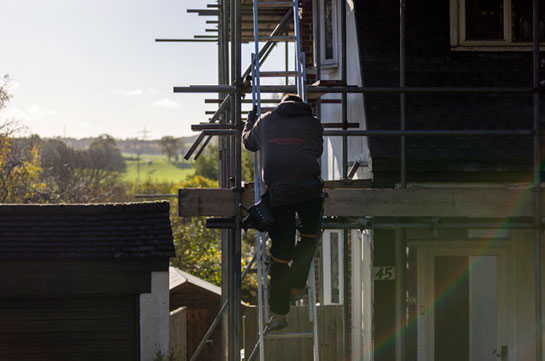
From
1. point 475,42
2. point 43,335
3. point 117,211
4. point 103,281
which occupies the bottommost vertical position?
point 43,335

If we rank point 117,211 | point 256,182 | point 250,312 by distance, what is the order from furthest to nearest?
point 117,211
point 250,312
point 256,182

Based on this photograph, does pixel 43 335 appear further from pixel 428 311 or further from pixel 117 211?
pixel 428 311

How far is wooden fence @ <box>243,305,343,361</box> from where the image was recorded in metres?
14.0

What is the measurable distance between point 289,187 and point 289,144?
1.24 ft

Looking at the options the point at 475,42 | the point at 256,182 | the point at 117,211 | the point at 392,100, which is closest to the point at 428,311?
the point at 392,100

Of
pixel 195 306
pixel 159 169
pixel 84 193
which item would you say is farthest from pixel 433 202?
pixel 159 169

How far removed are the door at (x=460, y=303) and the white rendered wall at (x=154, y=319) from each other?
542cm

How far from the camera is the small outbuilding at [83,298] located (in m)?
14.3

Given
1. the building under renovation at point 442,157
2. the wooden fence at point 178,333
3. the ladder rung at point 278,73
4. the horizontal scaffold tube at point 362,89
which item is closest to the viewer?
the horizontal scaffold tube at point 362,89

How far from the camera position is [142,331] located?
14312mm

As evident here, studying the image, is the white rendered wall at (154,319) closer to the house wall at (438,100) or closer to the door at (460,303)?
the door at (460,303)

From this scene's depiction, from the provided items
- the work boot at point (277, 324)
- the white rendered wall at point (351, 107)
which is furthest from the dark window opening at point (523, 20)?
the work boot at point (277, 324)

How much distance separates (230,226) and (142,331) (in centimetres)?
719

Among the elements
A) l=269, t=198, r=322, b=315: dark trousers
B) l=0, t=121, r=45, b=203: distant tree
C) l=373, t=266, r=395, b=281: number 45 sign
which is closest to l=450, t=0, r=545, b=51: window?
l=373, t=266, r=395, b=281: number 45 sign
